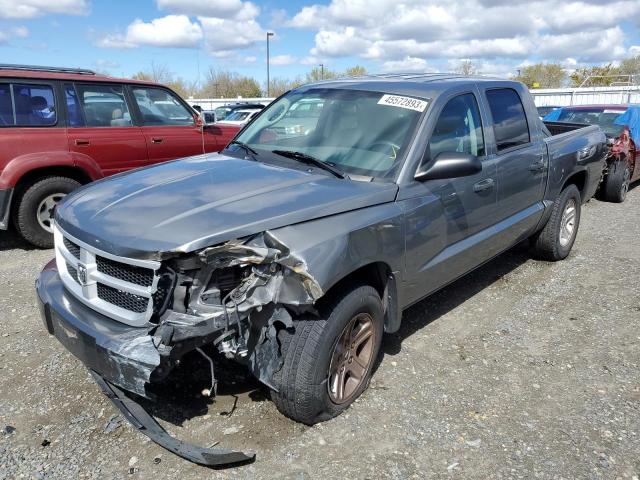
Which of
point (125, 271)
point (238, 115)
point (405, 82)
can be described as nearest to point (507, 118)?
point (405, 82)

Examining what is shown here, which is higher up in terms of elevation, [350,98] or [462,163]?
[350,98]

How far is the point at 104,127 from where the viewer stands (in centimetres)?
646

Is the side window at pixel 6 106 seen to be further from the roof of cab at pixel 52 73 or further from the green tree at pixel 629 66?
the green tree at pixel 629 66

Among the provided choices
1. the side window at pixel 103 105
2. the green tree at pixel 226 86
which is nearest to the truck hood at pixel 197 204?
the side window at pixel 103 105

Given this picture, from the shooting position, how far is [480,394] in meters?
3.35

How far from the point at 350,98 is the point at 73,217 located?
6.80ft

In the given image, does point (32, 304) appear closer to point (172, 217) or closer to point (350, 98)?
point (172, 217)

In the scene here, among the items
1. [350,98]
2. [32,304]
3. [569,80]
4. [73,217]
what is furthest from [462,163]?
[569,80]

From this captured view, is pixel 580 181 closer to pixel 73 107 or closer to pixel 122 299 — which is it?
pixel 122 299

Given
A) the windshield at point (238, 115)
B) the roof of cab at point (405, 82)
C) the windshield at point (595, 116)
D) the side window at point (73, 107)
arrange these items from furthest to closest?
1. the windshield at point (238, 115)
2. the windshield at point (595, 116)
3. the side window at point (73, 107)
4. the roof of cab at point (405, 82)

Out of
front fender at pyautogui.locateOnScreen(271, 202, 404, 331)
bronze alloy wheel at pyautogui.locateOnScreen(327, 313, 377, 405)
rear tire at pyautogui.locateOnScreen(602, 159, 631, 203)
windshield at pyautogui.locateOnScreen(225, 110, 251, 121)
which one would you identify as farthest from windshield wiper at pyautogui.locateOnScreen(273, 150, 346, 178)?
windshield at pyautogui.locateOnScreen(225, 110, 251, 121)

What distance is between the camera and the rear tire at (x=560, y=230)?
5375 millimetres

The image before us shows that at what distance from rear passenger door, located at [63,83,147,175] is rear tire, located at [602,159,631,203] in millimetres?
7501

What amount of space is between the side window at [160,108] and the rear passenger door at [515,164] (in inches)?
177
